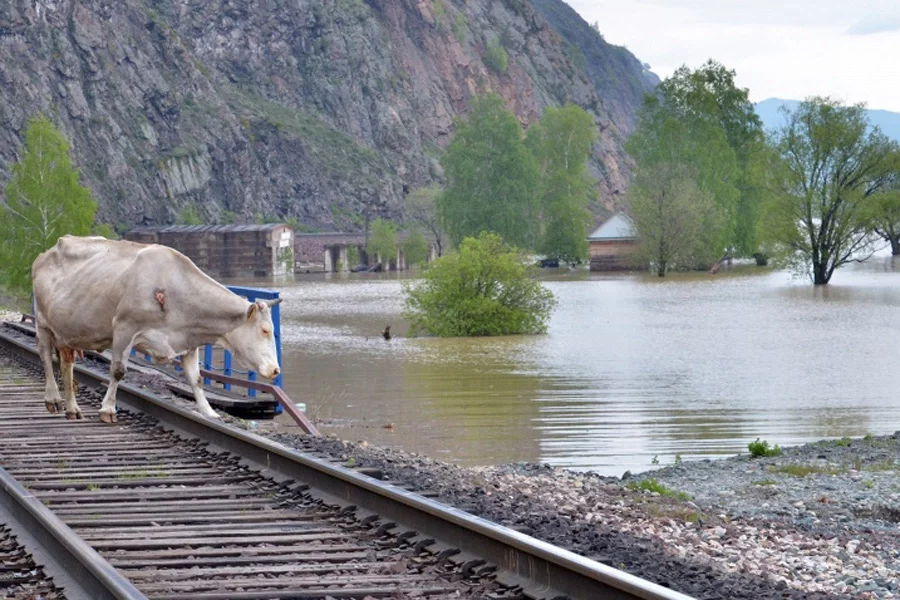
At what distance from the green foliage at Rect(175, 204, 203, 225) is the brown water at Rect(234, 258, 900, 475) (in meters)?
92.3

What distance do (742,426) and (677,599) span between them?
18.2 metres

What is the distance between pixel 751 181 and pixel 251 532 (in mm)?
110222

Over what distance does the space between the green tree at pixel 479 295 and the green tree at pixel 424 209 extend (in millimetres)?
110959

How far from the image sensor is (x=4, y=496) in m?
8.27

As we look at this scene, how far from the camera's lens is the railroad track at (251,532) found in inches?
238

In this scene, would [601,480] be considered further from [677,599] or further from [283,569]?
[677,599]

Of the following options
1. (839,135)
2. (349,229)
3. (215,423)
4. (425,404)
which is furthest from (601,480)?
(349,229)

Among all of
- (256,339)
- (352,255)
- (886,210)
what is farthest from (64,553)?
(352,255)

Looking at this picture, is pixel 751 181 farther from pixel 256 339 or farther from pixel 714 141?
pixel 256 339

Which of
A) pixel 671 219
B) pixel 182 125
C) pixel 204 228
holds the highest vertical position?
pixel 182 125

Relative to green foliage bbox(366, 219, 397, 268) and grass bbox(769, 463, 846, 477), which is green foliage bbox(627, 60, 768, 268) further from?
grass bbox(769, 463, 846, 477)

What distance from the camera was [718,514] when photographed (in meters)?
11.2

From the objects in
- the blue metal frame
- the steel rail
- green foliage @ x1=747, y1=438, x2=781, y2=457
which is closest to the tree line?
green foliage @ x1=747, y1=438, x2=781, y2=457

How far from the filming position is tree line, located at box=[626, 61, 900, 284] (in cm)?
8150
